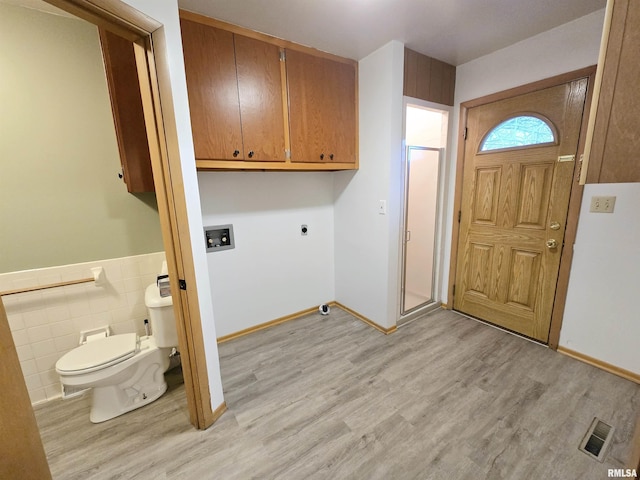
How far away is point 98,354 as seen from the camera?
5.16 ft

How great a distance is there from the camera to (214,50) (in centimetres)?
167

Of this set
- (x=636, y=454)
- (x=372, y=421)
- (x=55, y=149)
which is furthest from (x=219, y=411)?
(x=55, y=149)

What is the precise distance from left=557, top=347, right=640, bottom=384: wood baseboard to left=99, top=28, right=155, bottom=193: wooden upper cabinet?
3.26 m

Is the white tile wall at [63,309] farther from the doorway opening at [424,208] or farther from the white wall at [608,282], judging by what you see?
the white wall at [608,282]

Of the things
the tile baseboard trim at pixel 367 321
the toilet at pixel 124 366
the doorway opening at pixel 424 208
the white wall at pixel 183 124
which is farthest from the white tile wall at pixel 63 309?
the doorway opening at pixel 424 208

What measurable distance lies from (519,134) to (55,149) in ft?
10.9

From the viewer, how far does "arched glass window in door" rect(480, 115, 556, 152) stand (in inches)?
79.2

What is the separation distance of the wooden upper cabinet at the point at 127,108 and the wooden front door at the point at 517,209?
103 inches

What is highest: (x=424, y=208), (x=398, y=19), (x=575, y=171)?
(x=398, y=19)

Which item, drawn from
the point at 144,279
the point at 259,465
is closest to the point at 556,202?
the point at 259,465

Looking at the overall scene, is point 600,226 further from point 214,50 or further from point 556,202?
point 214,50

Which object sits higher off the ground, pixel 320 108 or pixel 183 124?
pixel 320 108

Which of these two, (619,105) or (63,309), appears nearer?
(619,105)

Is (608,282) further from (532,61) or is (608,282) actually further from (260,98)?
(260,98)
